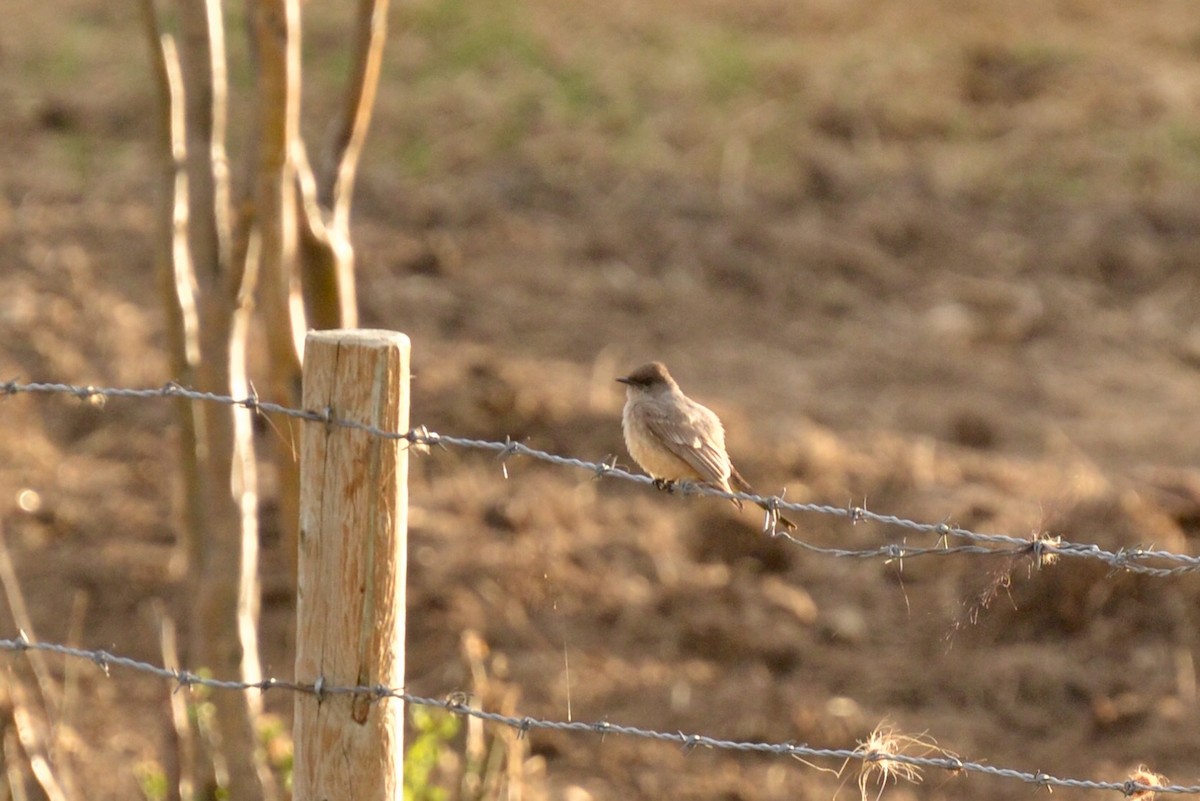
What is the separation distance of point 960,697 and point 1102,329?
4.81m

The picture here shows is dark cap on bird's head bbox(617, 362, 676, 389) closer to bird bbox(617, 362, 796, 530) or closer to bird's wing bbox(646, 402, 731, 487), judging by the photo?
bird bbox(617, 362, 796, 530)

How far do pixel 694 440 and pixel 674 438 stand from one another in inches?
2.7

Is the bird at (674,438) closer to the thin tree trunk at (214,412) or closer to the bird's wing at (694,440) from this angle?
the bird's wing at (694,440)

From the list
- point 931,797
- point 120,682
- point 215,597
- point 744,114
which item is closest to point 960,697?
point 931,797

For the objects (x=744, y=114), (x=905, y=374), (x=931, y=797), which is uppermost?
(x=744, y=114)

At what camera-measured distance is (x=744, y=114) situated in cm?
1338

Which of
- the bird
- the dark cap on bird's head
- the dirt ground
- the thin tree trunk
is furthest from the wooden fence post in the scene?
the thin tree trunk

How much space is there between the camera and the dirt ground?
278 inches

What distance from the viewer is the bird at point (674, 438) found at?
4949mm

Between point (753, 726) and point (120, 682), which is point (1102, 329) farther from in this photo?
point (120, 682)

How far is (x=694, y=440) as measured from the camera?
495cm

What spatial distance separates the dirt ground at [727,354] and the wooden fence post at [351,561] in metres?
0.85

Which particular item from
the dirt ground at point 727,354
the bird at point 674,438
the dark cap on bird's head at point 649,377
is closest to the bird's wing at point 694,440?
the bird at point 674,438

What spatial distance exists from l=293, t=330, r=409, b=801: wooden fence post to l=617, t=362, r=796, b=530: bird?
1797 mm
